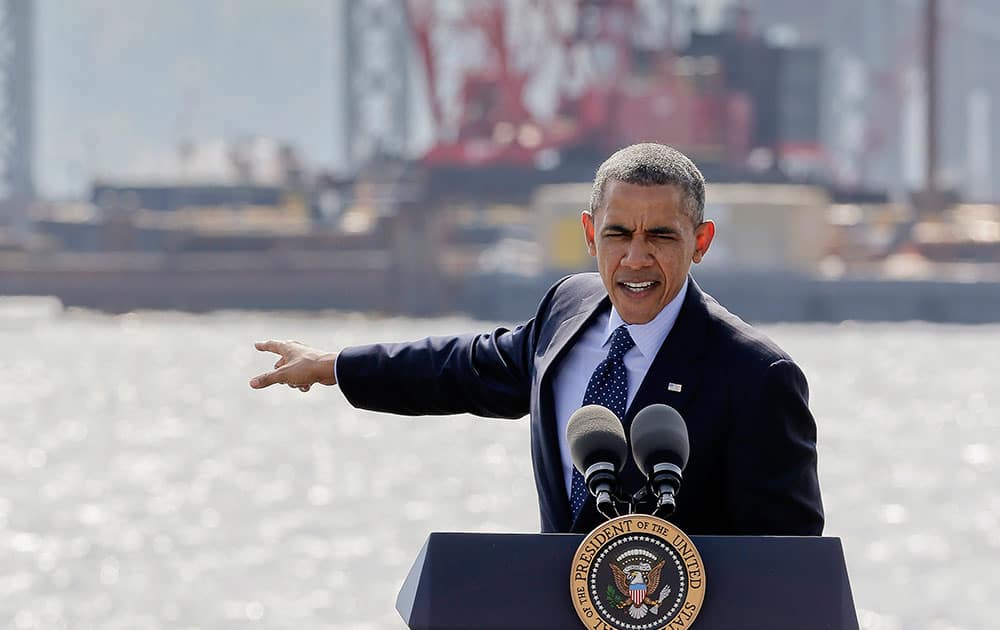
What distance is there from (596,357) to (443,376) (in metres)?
0.50

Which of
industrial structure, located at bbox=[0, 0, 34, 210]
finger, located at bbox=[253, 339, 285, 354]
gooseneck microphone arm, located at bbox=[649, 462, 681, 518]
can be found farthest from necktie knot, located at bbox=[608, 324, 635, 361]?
industrial structure, located at bbox=[0, 0, 34, 210]

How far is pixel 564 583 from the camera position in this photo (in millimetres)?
3369

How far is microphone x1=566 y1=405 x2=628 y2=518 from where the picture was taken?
132 inches

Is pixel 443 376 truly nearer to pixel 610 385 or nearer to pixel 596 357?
pixel 596 357

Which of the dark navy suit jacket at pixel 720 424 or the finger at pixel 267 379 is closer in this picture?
the dark navy suit jacket at pixel 720 424

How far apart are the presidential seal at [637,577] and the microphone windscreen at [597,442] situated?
0.50ft

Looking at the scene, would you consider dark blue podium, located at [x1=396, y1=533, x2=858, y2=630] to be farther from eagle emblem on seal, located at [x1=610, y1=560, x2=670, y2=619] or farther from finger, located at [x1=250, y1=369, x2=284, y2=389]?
finger, located at [x1=250, y1=369, x2=284, y2=389]

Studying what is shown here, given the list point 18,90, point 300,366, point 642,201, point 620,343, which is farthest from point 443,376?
point 18,90

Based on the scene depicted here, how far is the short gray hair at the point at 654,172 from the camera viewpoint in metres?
3.69

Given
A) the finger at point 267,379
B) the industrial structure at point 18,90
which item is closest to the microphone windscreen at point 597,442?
the finger at point 267,379

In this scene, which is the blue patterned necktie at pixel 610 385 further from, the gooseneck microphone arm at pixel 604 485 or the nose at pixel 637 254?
the gooseneck microphone arm at pixel 604 485

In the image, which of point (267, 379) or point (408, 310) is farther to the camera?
point (408, 310)

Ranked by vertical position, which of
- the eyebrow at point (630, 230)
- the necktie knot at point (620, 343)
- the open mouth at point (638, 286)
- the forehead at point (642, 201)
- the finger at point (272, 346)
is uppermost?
the forehead at point (642, 201)

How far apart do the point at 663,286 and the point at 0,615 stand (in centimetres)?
1364
